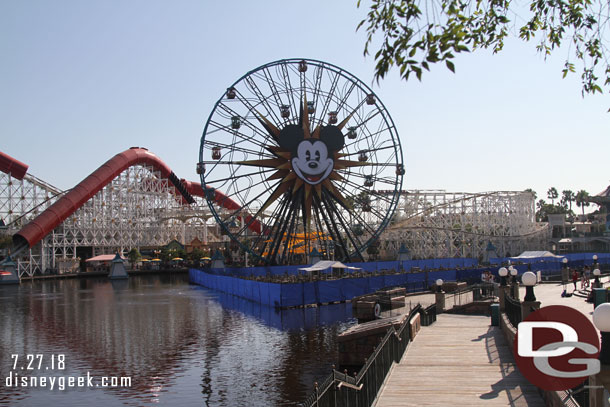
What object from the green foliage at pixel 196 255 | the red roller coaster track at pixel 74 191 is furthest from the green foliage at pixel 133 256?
the red roller coaster track at pixel 74 191

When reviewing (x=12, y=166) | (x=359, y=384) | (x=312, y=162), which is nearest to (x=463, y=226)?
(x=312, y=162)

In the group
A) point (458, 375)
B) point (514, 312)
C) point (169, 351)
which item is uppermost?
point (514, 312)

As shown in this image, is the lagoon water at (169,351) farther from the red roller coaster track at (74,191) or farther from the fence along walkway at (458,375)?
the red roller coaster track at (74,191)

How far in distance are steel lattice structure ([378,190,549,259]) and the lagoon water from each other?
154ft

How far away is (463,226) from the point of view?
90188 millimetres

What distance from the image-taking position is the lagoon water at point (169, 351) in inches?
806

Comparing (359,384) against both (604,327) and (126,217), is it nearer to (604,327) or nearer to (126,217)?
(604,327)

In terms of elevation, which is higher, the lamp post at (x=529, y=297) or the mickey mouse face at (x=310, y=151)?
the mickey mouse face at (x=310, y=151)

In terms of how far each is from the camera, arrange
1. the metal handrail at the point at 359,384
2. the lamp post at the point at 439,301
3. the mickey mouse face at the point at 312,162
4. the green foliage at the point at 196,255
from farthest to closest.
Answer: the green foliage at the point at 196,255
the mickey mouse face at the point at 312,162
the lamp post at the point at 439,301
the metal handrail at the point at 359,384

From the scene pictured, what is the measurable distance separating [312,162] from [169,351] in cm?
2886

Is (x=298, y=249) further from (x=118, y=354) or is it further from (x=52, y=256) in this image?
(x=118, y=354)

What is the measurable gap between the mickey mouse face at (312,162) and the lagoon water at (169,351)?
12.6 m

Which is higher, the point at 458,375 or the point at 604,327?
the point at 604,327

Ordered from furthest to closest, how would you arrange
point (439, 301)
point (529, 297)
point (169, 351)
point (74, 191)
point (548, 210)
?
point (548, 210), point (74, 191), point (439, 301), point (169, 351), point (529, 297)
